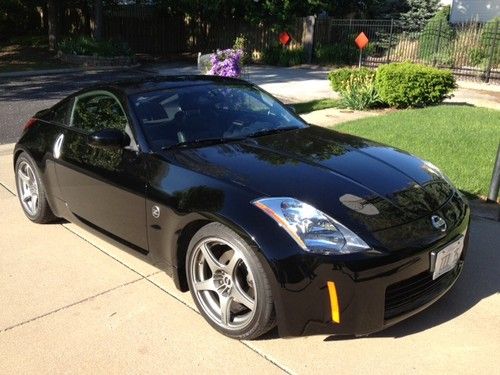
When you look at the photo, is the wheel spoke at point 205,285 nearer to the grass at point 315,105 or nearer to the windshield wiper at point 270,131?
the windshield wiper at point 270,131

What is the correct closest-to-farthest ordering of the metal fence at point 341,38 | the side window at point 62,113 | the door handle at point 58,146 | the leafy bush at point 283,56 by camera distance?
1. the door handle at point 58,146
2. the side window at point 62,113
3. the metal fence at point 341,38
4. the leafy bush at point 283,56

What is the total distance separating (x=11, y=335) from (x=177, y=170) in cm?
138

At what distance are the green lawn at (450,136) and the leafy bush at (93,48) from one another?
14.3 m

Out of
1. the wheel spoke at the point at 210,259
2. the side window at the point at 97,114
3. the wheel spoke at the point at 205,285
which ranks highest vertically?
the side window at the point at 97,114

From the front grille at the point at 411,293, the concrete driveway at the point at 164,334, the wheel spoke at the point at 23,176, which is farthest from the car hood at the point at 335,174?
the wheel spoke at the point at 23,176

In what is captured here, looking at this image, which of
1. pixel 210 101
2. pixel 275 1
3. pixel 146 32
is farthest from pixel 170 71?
pixel 210 101

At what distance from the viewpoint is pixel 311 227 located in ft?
9.05

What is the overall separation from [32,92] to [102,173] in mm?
11443

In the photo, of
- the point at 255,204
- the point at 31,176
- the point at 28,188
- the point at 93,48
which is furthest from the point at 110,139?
the point at 93,48

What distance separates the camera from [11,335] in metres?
3.14

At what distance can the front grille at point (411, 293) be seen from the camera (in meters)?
2.78

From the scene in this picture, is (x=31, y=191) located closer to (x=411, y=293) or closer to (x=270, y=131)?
(x=270, y=131)

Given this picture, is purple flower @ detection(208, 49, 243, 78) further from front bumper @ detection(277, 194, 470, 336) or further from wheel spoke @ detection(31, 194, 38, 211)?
front bumper @ detection(277, 194, 470, 336)

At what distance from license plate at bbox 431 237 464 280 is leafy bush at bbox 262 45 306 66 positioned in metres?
19.0
